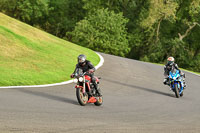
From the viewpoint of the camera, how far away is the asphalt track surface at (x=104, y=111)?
800 cm

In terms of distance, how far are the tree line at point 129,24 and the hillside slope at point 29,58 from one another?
2793 cm

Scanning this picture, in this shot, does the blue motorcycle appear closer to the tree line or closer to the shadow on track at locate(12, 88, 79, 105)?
the shadow on track at locate(12, 88, 79, 105)

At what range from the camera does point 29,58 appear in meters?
21.8

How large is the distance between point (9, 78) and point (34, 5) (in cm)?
5097

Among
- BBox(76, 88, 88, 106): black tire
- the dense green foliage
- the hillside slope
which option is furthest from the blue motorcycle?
the dense green foliage

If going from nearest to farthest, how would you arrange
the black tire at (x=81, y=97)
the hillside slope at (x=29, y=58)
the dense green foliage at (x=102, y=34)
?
the black tire at (x=81, y=97) → the hillside slope at (x=29, y=58) → the dense green foliage at (x=102, y=34)

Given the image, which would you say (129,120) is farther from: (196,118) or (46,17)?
(46,17)

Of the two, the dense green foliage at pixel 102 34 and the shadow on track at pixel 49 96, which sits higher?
the dense green foliage at pixel 102 34

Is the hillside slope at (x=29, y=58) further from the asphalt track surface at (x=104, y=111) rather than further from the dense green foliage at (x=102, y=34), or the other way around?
the dense green foliage at (x=102, y=34)

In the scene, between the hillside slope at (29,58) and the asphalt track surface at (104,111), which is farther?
the hillside slope at (29,58)

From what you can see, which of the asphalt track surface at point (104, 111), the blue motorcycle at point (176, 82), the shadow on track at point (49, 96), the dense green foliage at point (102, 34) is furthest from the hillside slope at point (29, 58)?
the dense green foliage at point (102, 34)

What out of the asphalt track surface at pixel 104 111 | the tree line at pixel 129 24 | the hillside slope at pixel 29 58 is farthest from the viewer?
the tree line at pixel 129 24

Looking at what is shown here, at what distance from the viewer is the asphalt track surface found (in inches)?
315

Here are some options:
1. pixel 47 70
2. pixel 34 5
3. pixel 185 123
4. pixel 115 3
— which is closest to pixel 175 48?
Answer: pixel 115 3
